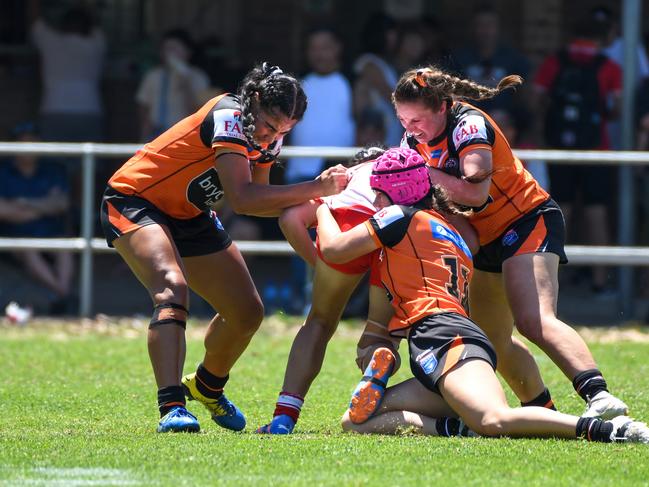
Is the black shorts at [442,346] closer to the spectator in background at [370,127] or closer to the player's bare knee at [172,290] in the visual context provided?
the player's bare knee at [172,290]

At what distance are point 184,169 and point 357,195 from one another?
891 millimetres

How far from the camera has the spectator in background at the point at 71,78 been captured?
43.1ft

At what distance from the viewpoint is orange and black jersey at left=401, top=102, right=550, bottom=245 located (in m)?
6.34

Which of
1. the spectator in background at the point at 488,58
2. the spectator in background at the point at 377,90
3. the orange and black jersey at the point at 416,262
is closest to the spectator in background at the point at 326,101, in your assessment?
the spectator in background at the point at 377,90

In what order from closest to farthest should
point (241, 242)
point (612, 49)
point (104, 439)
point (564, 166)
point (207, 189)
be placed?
point (104, 439)
point (207, 189)
point (241, 242)
point (564, 166)
point (612, 49)

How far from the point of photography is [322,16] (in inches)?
584

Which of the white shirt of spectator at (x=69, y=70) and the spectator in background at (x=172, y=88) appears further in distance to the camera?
the white shirt of spectator at (x=69, y=70)

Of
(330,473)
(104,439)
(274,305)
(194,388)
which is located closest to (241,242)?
(274,305)

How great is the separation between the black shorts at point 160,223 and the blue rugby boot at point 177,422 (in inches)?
36.7

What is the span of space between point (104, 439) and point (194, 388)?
88 centimetres

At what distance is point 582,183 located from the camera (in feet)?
39.0

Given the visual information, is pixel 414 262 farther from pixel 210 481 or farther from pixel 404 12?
pixel 404 12

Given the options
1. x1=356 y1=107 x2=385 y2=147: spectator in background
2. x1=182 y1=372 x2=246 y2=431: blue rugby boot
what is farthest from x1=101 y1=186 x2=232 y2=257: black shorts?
x1=356 y1=107 x2=385 y2=147: spectator in background

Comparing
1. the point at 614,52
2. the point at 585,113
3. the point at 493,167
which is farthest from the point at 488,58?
the point at 493,167
